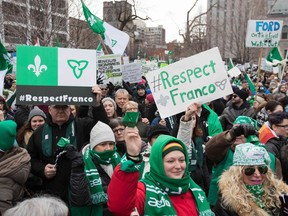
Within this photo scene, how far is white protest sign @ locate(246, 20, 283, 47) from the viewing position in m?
8.98

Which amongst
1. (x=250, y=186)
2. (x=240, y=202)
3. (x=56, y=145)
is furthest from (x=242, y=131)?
(x=56, y=145)

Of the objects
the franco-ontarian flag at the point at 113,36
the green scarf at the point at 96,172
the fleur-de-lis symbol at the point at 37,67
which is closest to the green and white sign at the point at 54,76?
the fleur-de-lis symbol at the point at 37,67

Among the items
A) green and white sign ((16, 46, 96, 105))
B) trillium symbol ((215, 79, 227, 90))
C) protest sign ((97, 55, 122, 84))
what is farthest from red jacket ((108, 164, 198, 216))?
protest sign ((97, 55, 122, 84))

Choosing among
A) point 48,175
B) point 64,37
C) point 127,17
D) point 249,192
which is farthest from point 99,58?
point 127,17

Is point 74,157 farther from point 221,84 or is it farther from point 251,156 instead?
point 221,84

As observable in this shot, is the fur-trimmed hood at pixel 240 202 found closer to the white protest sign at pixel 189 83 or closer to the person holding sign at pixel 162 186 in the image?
the person holding sign at pixel 162 186

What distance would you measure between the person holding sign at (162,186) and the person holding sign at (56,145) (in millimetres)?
885

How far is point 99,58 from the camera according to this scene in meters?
8.34

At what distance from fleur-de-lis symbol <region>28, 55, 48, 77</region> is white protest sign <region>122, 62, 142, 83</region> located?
5.96 m

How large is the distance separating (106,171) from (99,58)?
5562mm

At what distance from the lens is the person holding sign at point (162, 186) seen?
79.2 inches

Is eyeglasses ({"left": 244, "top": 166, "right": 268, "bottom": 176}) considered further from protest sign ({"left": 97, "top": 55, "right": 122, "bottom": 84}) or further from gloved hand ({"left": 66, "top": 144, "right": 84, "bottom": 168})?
protest sign ({"left": 97, "top": 55, "right": 122, "bottom": 84})

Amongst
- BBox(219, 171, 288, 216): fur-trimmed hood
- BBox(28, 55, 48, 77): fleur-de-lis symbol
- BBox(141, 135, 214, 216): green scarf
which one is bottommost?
BBox(219, 171, 288, 216): fur-trimmed hood

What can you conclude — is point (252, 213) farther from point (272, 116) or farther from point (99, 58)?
point (99, 58)
